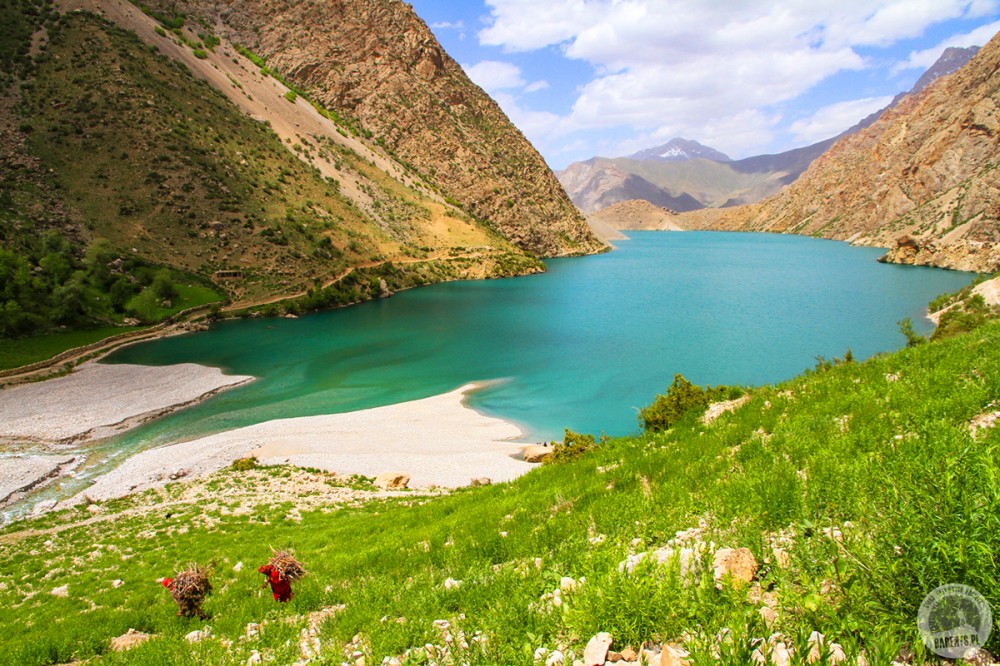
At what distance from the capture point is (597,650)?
3738 millimetres

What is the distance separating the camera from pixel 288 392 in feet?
122

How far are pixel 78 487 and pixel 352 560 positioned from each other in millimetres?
22795

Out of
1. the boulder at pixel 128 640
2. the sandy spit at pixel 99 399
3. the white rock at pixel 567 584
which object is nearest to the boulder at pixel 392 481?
the boulder at pixel 128 640

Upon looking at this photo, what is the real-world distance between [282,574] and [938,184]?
164574 mm

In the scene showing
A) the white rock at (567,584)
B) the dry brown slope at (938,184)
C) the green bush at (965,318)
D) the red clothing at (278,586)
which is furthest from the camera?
the dry brown slope at (938,184)

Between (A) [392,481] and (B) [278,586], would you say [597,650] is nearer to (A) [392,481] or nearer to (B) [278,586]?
(B) [278,586]

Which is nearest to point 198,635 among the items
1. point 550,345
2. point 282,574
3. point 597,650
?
point 282,574

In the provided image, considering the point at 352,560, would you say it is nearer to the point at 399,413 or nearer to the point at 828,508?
the point at 828,508

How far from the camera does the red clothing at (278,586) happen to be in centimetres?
769

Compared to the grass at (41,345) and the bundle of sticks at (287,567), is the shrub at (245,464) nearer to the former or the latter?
the bundle of sticks at (287,567)

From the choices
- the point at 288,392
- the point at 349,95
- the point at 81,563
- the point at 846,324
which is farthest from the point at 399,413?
the point at 349,95

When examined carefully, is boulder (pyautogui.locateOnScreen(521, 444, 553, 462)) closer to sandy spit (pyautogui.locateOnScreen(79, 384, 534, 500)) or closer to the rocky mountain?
sandy spit (pyautogui.locateOnScreen(79, 384, 534, 500))

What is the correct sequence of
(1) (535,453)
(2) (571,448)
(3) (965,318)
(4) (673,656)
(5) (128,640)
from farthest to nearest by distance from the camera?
(3) (965,318), (1) (535,453), (2) (571,448), (5) (128,640), (4) (673,656)

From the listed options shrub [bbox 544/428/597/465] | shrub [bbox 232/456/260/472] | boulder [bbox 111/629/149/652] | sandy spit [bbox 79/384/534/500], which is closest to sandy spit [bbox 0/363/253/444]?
sandy spit [bbox 79/384/534/500]
